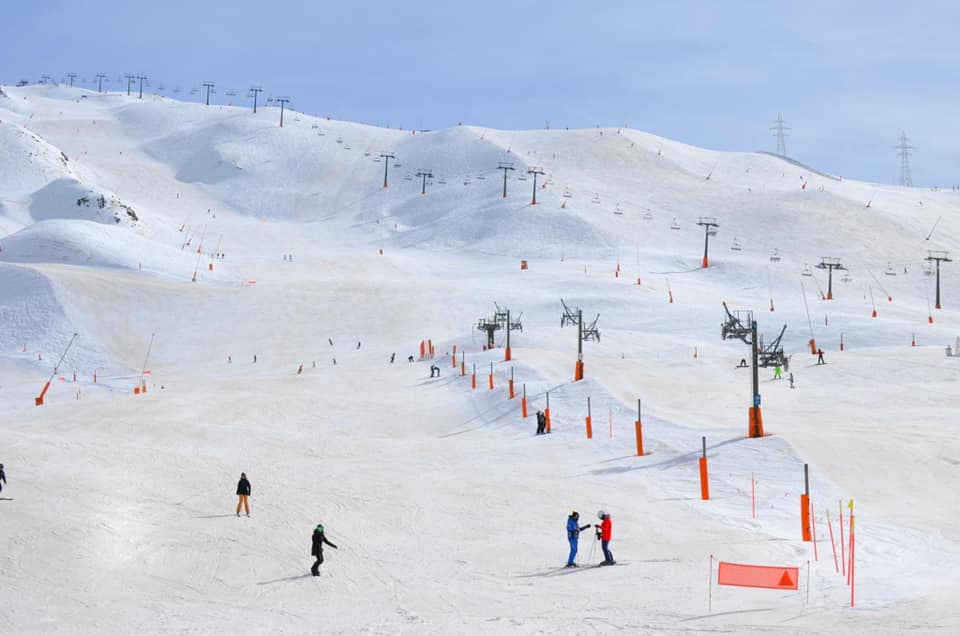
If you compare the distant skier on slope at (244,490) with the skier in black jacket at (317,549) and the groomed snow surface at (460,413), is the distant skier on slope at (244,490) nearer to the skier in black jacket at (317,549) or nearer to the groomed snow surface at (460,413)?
the groomed snow surface at (460,413)

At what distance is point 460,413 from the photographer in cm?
4778

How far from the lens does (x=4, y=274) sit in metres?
80.8

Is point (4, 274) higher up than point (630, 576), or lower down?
higher up

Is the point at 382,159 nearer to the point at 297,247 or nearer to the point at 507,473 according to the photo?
the point at 297,247

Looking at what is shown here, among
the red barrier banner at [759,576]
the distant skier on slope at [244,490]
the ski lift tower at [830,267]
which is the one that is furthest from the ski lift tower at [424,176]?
the red barrier banner at [759,576]

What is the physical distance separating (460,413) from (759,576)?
2928 centimetres

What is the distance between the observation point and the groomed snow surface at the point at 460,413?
1980cm

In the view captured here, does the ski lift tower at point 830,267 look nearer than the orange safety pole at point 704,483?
No

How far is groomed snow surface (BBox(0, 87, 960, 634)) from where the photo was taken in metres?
19.8

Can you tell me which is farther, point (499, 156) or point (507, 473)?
point (499, 156)

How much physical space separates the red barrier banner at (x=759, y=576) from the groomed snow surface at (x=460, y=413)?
21 centimetres


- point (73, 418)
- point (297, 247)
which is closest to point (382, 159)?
point (297, 247)

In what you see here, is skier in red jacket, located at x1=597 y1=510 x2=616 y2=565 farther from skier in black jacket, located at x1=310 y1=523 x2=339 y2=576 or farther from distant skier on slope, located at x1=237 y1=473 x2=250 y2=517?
distant skier on slope, located at x1=237 y1=473 x2=250 y2=517

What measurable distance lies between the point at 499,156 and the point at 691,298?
73975 millimetres
